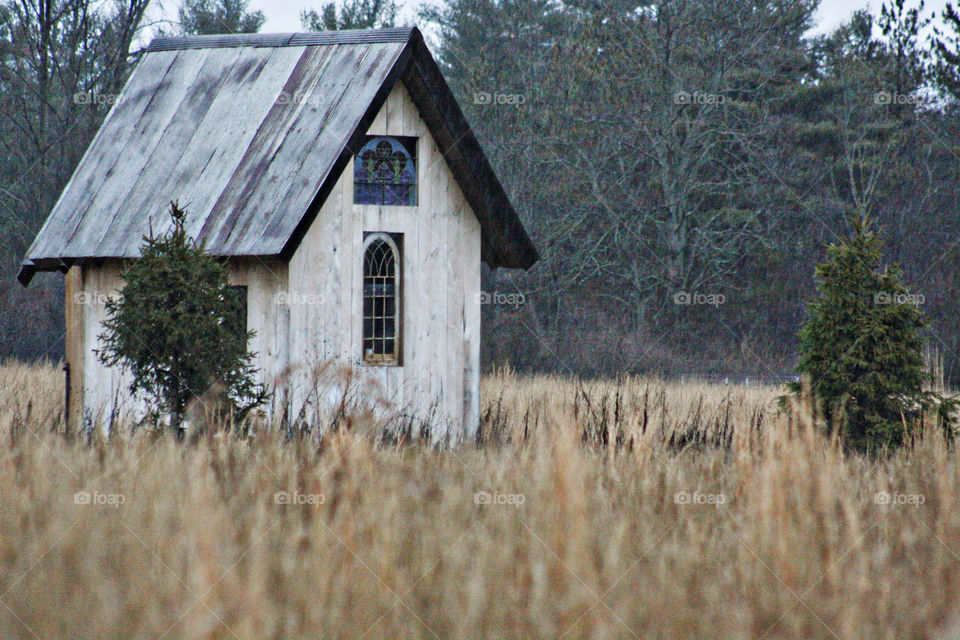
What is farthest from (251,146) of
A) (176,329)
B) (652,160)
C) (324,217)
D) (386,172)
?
(652,160)

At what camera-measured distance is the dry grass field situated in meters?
4.24

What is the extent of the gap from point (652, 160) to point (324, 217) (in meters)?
21.4

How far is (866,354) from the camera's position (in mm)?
9383

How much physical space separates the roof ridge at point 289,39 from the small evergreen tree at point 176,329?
14.4ft

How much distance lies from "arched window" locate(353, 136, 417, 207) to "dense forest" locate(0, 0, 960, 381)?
14085 mm

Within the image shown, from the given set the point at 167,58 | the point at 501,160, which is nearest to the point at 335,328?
the point at 167,58

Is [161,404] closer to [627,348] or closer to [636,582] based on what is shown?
[636,582]

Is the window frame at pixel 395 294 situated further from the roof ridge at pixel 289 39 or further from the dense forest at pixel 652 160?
the dense forest at pixel 652 160

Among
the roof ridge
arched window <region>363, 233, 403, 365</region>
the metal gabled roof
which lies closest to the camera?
the metal gabled roof

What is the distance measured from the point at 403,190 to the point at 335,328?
74.2 inches

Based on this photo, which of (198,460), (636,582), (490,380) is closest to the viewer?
(636,582)

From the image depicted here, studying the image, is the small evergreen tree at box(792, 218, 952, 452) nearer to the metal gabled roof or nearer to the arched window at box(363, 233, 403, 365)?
the metal gabled roof

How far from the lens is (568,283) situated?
2916cm

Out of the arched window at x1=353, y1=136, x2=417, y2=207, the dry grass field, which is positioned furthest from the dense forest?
the dry grass field
